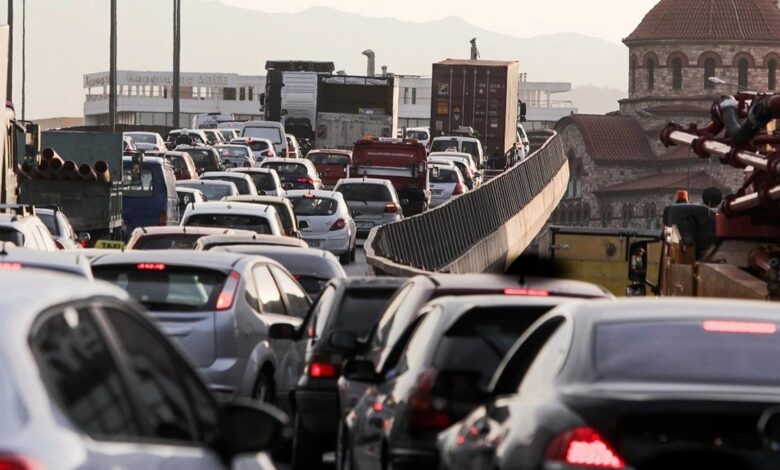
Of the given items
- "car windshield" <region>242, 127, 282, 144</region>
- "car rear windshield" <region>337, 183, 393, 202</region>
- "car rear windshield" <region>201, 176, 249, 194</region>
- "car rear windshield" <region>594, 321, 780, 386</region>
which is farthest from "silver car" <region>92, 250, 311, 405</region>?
"car windshield" <region>242, 127, 282, 144</region>

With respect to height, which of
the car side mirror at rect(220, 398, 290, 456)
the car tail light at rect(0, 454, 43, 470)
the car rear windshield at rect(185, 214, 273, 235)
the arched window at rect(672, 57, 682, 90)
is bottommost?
the car rear windshield at rect(185, 214, 273, 235)

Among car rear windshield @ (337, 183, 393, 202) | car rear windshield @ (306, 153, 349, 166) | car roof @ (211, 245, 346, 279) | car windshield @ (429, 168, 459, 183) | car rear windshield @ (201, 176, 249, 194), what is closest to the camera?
car roof @ (211, 245, 346, 279)

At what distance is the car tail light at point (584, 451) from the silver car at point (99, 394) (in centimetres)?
91

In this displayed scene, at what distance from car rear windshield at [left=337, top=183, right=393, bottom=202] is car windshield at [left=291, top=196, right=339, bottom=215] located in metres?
6.81

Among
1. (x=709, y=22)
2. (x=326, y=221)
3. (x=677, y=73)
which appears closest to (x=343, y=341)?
(x=326, y=221)

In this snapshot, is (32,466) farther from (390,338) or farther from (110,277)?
(110,277)

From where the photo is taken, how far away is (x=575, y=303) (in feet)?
27.1

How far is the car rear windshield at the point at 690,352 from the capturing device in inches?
285

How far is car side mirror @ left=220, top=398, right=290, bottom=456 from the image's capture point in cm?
617

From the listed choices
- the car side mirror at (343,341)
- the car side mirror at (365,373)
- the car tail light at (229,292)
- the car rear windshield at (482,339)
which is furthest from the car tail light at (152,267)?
the car rear windshield at (482,339)

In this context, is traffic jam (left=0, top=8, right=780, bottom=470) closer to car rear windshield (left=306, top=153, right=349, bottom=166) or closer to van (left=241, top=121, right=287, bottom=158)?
car rear windshield (left=306, top=153, right=349, bottom=166)

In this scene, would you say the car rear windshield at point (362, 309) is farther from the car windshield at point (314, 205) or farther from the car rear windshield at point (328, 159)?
the car rear windshield at point (328, 159)

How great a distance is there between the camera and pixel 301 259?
21.0m

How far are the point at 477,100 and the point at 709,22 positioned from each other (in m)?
79.4
